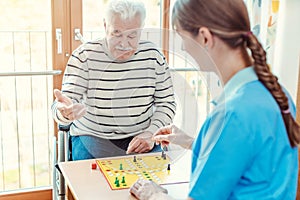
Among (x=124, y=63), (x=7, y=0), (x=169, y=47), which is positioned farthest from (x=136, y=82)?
(x=7, y=0)

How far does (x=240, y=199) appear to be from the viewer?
1.03m

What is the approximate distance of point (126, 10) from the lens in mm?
1901

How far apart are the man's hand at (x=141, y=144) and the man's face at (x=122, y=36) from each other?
0.36m

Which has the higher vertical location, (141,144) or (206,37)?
(206,37)

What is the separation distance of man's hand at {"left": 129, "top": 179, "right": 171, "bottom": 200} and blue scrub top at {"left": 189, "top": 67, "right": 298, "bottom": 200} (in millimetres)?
409

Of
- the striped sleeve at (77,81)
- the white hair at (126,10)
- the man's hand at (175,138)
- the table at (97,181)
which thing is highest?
the white hair at (126,10)

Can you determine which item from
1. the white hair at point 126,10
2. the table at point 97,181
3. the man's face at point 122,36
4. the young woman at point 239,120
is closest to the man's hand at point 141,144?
the table at point 97,181

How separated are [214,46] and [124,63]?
0.96 m

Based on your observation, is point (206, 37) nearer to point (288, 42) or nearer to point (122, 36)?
point (122, 36)

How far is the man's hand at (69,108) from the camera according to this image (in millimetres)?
1823

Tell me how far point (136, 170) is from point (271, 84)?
837 mm

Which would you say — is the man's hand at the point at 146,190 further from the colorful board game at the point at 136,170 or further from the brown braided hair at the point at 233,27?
the brown braided hair at the point at 233,27

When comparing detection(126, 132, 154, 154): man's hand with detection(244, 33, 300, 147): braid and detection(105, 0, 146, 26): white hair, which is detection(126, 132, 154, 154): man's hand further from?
detection(244, 33, 300, 147): braid

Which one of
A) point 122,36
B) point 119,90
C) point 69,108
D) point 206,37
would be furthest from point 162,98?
point 206,37
